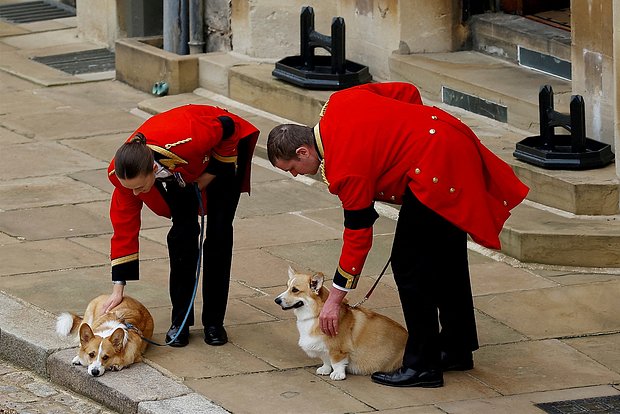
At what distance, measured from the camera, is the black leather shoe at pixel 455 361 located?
7.25 m

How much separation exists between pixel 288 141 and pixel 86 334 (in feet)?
4.85

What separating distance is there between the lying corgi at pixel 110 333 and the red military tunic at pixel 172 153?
21 centimetres

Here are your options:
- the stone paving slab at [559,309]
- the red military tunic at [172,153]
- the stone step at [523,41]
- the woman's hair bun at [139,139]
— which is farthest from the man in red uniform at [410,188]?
the stone step at [523,41]

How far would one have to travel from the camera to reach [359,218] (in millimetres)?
6668

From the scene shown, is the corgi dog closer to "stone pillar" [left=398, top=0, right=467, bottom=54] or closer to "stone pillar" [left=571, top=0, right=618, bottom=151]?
"stone pillar" [left=571, top=0, right=618, bottom=151]

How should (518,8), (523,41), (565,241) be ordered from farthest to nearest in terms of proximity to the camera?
(518,8), (523,41), (565,241)

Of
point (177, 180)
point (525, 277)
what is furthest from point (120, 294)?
point (525, 277)

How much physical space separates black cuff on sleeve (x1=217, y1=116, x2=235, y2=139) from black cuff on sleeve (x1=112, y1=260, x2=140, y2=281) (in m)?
0.81

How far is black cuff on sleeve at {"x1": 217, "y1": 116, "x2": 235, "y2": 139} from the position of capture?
7.29m

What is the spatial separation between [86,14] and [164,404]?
9.79 meters

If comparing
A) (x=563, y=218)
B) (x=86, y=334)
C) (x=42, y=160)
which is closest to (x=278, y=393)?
(x=86, y=334)

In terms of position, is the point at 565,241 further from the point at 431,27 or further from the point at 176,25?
the point at 176,25

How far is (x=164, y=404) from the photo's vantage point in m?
6.78

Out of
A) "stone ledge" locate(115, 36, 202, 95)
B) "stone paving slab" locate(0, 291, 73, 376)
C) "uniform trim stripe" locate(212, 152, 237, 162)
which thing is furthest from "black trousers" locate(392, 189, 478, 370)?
"stone ledge" locate(115, 36, 202, 95)
